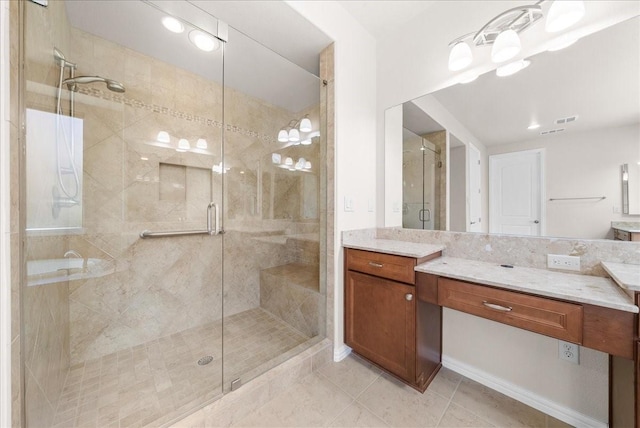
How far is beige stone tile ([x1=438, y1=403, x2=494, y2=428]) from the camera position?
47.5 inches

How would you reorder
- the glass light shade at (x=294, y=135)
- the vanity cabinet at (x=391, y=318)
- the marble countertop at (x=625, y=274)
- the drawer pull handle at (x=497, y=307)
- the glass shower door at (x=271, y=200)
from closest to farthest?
the marble countertop at (x=625, y=274) → the drawer pull handle at (x=497, y=307) → the vanity cabinet at (x=391, y=318) → the glass shower door at (x=271, y=200) → the glass light shade at (x=294, y=135)

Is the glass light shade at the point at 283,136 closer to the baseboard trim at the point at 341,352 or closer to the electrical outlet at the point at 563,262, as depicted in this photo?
the baseboard trim at the point at 341,352

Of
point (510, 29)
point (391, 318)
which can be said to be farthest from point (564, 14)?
point (391, 318)

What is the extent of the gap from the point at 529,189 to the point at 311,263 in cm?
177

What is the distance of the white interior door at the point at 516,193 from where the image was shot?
1366 mm

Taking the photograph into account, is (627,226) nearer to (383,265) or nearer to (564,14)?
(564,14)

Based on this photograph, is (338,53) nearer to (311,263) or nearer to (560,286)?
(311,263)

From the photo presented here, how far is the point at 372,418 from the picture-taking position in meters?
1.25

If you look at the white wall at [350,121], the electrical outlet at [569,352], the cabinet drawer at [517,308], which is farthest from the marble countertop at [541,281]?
the white wall at [350,121]

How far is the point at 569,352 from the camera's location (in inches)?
48.5

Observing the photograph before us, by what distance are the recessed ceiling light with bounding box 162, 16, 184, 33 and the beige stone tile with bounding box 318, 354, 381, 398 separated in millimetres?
2749

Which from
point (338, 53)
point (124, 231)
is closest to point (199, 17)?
point (338, 53)

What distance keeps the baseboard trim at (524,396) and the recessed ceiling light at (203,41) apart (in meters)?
3.00

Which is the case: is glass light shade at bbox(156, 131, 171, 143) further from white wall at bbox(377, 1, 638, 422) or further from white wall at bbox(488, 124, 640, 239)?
white wall at bbox(488, 124, 640, 239)
